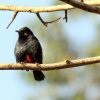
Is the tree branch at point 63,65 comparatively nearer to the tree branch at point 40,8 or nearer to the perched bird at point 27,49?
the tree branch at point 40,8

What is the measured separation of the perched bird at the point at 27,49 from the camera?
6574mm

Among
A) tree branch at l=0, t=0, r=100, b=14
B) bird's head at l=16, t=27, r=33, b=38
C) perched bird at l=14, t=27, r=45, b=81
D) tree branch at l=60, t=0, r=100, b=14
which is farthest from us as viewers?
bird's head at l=16, t=27, r=33, b=38

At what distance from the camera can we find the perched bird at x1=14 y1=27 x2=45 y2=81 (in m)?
6.57

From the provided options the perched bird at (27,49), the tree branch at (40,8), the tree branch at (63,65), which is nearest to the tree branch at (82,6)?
the tree branch at (63,65)

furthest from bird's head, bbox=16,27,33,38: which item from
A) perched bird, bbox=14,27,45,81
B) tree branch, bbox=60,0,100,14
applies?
tree branch, bbox=60,0,100,14

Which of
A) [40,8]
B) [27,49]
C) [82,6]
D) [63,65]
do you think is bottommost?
[27,49]

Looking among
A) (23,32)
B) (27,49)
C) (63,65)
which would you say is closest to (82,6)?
(63,65)

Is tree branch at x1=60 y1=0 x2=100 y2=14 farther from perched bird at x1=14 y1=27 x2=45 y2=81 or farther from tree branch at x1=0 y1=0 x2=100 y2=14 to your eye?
perched bird at x1=14 y1=27 x2=45 y2=81

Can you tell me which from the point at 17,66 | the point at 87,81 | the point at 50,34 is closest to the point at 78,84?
the point at 87,81

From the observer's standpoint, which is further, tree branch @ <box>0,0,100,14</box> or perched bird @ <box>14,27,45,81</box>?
perched bird @ <box>14,27,45,81</box>

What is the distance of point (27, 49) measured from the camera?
6.66 metres

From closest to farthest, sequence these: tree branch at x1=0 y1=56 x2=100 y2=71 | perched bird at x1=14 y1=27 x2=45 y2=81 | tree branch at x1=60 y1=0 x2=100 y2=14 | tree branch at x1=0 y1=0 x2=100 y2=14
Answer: tree branch at x1=60 y1=0 x2=100 y2=14
tree branch at x1=0 y1=56 x2=100 y2=71
tree branch at x1=0 y1=0 x2=100 y2=14
perched bird at x1=14 y1=27 x2=45 y2=81

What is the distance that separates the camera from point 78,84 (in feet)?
50.6

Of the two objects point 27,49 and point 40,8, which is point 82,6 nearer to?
point 40,8
